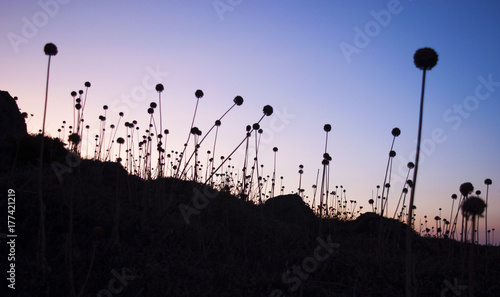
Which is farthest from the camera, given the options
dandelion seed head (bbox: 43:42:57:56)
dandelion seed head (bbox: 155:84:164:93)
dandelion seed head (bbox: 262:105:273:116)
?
dandelion seed head (bbox: 155:84:164:93)

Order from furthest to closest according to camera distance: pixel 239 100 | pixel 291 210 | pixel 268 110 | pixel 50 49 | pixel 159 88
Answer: pixel 291 210 < pixel 159 88 < pixel 239 100 < pixel 268 110 < pixel 50 49

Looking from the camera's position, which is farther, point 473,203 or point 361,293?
point 361,293

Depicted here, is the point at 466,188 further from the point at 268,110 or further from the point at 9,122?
the point at 9,122

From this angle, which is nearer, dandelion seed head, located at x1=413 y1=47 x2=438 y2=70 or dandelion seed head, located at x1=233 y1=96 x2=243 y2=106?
dandelion seed head, located at x1=413 y1=47 x2=438 y2=70

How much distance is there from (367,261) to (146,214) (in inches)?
132

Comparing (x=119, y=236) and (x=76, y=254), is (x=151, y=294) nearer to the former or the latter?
(x=76, y=254)

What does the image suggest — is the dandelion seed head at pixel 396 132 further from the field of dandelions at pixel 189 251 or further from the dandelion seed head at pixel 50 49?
the dandelion seed head at pixel 50 49

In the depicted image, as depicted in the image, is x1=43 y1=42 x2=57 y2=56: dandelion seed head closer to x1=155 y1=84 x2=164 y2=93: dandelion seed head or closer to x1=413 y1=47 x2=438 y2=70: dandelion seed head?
x1=155 y1=84 x2=164 y2=93: dandelion seed head

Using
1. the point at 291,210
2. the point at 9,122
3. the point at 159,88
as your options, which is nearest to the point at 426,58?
the point at 159,88

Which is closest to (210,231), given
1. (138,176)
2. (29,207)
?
(29,207)

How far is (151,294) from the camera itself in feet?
11.6

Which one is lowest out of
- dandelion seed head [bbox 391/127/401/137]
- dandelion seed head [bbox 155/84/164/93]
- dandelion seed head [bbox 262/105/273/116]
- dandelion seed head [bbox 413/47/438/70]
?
dandelion seed head [bbox 413/47/438/70]

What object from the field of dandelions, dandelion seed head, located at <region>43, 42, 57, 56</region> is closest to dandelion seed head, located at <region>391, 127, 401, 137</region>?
the field of dandelions

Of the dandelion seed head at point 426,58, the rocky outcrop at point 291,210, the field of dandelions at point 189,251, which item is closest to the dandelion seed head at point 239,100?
the field of dandelions at point 189,251
